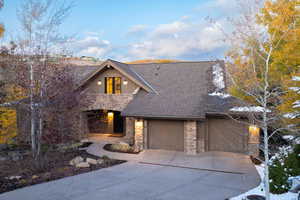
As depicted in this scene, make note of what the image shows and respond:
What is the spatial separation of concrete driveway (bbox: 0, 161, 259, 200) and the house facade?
3.47m

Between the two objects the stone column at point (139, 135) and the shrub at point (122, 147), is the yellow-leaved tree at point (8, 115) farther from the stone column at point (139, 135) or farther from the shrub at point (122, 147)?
the stone column at point (139, 135)

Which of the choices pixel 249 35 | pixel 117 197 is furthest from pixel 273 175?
pixel 117 197

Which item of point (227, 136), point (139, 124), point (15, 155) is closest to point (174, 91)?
A: point (139, 124)

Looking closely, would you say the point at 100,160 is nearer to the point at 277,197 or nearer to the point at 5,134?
the point at 5,134

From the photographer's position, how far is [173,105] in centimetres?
1543

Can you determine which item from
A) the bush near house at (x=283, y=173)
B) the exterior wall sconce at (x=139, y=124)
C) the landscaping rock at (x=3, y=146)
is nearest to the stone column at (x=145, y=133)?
the exterior wall sconce at (x=139, y=124)

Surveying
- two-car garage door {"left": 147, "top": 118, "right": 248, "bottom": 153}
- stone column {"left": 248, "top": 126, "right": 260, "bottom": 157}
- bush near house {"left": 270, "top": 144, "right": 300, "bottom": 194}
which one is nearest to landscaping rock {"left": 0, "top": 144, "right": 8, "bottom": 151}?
two-car garage door {"left": 147, "top": 118, "right": 248, "bottom": 153}

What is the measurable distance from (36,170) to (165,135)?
7473 mm

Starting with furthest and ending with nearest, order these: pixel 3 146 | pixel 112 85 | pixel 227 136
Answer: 1. pixel 112 85
2. pixel 3 146
3. pixel 227 136

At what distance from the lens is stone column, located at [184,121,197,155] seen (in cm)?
1475

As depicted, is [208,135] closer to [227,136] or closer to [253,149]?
[227,136]

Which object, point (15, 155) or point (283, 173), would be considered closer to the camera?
point (283, 173)

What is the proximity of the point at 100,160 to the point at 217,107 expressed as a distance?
22.8ft

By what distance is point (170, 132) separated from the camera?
1580 cm
